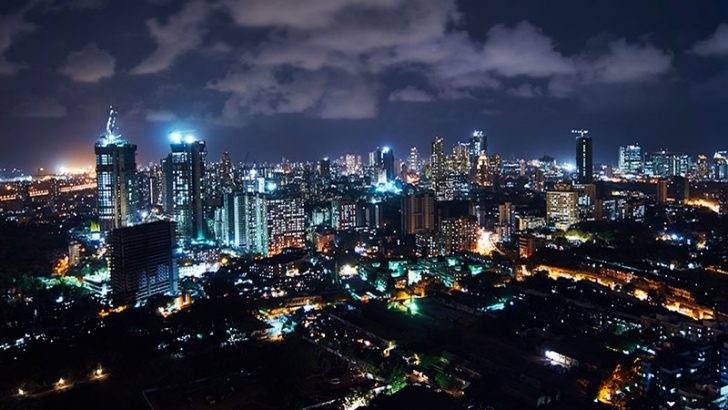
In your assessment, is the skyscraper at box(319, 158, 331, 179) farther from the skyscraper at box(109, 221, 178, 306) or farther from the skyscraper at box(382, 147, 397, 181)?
the skyscraper at box(109, 221, 178, 306)

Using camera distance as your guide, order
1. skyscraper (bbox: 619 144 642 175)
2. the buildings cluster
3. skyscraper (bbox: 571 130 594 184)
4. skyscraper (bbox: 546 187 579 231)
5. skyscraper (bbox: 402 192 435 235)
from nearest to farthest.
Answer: the buildings cluster
skyscraper (bbox: 402 192 435 235)
skyscraper (bbox: 546 187 579 231)
skyscraper (bbox: 571 130 594 184)
skyscraper (bbox: 619 144 642 175)

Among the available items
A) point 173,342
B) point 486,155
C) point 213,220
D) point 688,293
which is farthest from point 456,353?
point 486,155

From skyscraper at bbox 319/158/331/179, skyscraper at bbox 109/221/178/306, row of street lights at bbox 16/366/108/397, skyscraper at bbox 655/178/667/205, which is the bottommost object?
row of street lights at bbox 16/366/108/397

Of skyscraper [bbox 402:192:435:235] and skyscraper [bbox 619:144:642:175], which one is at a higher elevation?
skyscraper [bbox 619:144:642:175]

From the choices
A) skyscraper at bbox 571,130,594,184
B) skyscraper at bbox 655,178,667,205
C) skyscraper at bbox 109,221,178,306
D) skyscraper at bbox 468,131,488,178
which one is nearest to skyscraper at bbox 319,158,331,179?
skyscraper at bbox 468,131,488,178

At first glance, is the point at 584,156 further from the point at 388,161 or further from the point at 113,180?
the point at 113,180

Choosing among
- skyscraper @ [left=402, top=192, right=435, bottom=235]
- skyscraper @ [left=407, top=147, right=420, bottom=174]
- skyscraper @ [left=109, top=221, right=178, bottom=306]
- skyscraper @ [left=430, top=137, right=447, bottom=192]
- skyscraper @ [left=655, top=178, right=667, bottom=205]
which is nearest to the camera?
skyscraper @ [left=109, top=221, right=178, bottom=306]

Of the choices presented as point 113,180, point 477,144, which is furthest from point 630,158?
point 113,180
